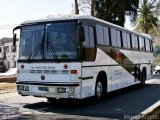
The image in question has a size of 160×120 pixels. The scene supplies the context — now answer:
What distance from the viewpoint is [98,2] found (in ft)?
145

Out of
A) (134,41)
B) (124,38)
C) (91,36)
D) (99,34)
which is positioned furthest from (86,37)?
(134,41)

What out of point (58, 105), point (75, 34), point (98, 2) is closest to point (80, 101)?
point (58, 105)

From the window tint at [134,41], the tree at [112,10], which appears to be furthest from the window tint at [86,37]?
the tree at [112,10]

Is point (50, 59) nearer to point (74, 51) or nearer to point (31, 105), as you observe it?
point (74, 51)

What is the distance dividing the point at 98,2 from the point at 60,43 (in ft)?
105

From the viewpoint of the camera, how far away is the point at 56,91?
12539mm

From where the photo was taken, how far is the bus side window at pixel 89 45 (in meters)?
13.0

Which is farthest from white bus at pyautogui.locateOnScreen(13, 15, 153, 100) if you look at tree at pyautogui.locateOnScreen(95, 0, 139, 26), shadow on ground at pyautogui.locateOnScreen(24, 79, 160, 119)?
tree at pyautogui.locateOnScreen(95, 0, 139, 26)

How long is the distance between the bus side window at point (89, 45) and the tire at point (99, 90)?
1.15 metres

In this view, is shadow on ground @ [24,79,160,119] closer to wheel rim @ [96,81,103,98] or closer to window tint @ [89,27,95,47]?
wheel rim @ [96,81,103,98]

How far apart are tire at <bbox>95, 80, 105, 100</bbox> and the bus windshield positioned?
7.07 ft

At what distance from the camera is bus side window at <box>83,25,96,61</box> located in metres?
13.0

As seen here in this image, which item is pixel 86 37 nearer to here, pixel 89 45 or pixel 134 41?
pixel 89 45

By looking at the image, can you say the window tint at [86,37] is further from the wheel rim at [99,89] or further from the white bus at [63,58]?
the wheel rim at [99,89]
